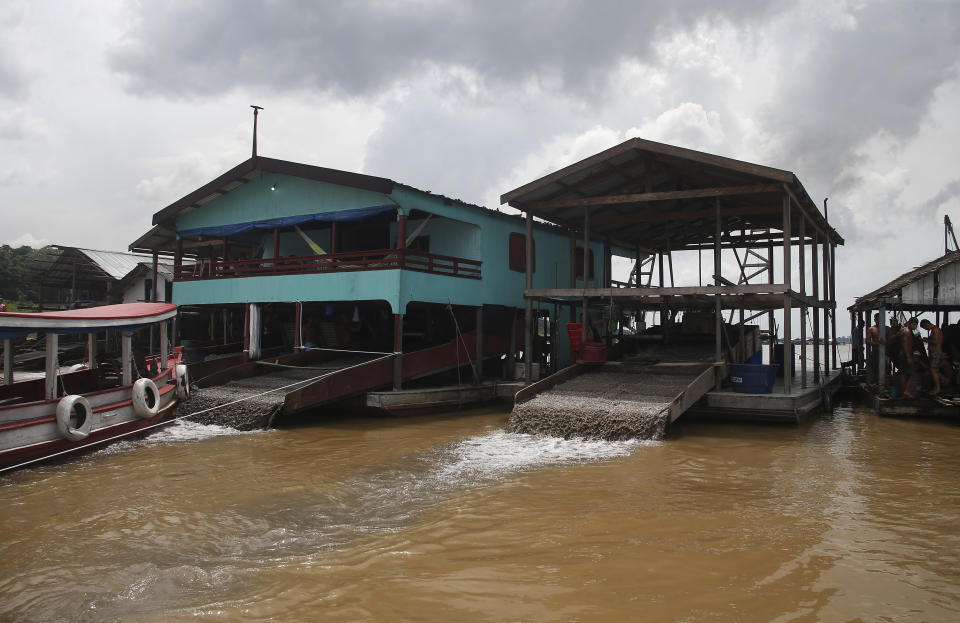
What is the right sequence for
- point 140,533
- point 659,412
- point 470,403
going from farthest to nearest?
1. point 470,403
2. point 659,412
3. point 140,533

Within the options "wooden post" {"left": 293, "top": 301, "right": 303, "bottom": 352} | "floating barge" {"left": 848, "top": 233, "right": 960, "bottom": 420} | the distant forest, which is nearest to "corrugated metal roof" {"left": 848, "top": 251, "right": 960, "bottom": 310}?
"floating barge" {"left": 848, "top": 233, "right": 960, "bottom": 420}

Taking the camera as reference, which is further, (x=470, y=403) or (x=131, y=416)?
(x=470, y=403)

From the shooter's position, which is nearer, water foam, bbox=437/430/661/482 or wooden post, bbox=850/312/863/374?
water foam, bbox=437/430/661/482

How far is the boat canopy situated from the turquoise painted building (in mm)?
3963

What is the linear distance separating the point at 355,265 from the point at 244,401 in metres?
4.37

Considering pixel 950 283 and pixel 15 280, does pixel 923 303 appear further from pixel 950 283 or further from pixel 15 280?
pixel 15 280

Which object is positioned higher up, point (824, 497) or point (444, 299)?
point (444, 299)

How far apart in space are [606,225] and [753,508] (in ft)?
40.1

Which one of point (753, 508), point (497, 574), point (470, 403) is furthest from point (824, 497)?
point (470, 403)

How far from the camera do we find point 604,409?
11.7m

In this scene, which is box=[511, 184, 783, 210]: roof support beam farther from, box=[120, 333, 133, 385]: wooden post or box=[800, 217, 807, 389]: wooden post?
box=[120, 333, 133, 385]: wooden post

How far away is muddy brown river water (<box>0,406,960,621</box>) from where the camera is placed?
183 inches

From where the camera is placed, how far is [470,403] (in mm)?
15953

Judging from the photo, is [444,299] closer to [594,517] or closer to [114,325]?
[114,325]
